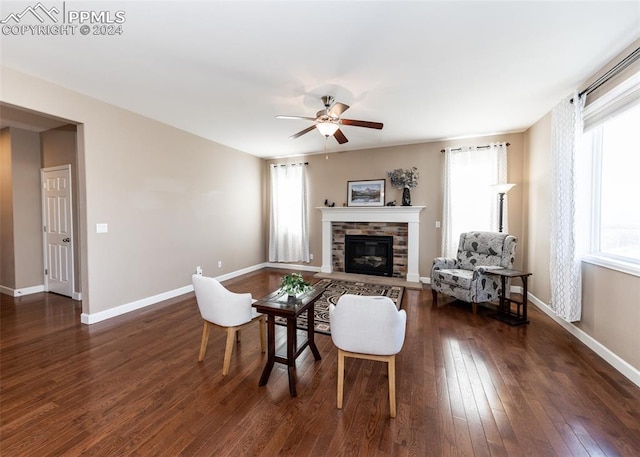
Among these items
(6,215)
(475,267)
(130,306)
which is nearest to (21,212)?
(6,215)

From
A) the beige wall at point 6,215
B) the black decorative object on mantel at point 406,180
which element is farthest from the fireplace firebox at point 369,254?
the beige wall at point 6,215

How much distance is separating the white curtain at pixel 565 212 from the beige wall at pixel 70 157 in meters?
6.56

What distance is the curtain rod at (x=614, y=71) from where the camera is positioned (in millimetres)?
2142

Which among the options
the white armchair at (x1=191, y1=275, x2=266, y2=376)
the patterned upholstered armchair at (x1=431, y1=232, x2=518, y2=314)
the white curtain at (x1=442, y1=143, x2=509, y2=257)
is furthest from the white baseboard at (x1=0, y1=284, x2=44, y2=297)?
the white curtain at (x1=442, y1=143, x2=509, y2=257)

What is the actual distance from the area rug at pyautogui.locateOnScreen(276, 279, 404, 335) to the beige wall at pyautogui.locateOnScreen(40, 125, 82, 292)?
3.56 meters

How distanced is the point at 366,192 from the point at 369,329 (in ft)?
13.6

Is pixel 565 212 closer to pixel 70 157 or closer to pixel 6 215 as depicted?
pixel 70 157

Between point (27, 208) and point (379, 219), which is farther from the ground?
point (27, 208)

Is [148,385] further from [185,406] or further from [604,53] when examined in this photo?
[604,53]

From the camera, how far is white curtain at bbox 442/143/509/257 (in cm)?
446

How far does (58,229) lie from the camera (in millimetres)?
4316

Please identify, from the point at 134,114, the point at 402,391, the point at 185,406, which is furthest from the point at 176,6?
the point at 402,391

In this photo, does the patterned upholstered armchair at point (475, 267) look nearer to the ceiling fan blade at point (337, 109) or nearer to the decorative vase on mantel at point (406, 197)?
the decorative vase on mantel at point (406, 197)

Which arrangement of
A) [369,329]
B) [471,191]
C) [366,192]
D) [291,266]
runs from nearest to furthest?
[369,329] < [471,191] < [366,192] < [291,266]
